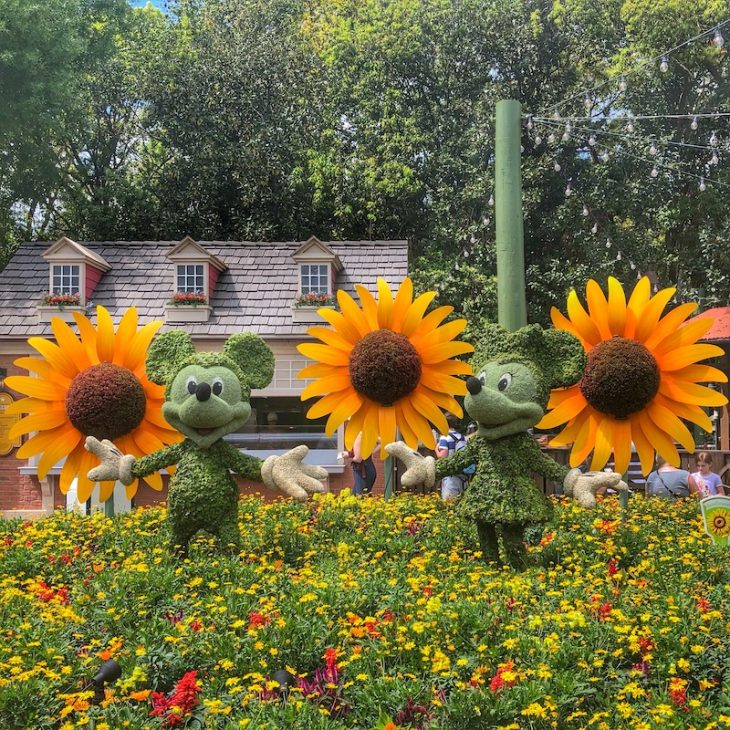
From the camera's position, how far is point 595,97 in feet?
65.9

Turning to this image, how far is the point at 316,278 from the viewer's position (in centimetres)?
1417

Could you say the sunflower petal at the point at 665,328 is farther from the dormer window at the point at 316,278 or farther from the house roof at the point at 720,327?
the dormer window at the point at 316,278

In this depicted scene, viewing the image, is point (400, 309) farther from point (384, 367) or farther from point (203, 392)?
point (203, 392)

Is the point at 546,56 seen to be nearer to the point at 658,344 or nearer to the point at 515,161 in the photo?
the point at 515,161

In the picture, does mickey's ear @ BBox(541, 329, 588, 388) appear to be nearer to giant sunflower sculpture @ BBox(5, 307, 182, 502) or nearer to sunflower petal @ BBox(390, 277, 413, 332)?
sunflower petal @ BBox(390, 277, 413, 332)

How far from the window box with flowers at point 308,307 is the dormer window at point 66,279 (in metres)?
3.75

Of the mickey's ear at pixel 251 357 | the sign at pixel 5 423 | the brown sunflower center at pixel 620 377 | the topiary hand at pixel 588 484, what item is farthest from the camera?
the sign at pixel 5 423

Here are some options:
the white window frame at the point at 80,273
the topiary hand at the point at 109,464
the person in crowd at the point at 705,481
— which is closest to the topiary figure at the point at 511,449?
the topiary hand at the point at 109,464

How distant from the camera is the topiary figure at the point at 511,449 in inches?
234

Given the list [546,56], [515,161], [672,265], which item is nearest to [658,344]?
[515,161]

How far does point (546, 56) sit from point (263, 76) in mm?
7183

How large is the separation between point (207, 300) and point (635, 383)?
8.75m

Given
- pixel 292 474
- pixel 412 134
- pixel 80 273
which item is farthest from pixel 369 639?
pixel 412 134

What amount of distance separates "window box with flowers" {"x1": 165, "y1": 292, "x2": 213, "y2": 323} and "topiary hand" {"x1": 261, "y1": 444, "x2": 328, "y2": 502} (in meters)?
8.07
